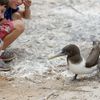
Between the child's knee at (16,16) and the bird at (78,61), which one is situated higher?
the bird at (78,61)

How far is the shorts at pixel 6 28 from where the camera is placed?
5988 millimetres

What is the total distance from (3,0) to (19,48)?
2.68ft

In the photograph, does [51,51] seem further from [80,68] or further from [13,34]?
[80,68]

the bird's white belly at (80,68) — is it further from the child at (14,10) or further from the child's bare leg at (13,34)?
the child at (14,10)

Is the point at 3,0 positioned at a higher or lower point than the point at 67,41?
higher

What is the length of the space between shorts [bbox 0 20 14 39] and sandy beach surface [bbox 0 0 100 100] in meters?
0.35

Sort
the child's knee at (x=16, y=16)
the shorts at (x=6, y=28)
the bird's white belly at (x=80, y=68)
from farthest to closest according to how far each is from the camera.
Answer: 1. the child's knee at (x=16, y=16)
2. the shorts at (x=6, y=28)
3. the bird's white belly at (x=80, y=68)

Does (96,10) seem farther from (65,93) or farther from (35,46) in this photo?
(65,93)

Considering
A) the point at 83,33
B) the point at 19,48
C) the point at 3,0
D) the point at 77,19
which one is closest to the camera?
the point at 3,0

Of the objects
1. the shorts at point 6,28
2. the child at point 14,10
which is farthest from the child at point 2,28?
the child at point 14,10

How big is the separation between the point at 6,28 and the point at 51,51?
2.29ft

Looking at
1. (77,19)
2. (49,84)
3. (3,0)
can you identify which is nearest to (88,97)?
(49,84)

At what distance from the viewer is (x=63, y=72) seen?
5.75 metres

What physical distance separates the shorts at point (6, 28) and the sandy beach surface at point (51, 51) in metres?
0.35
